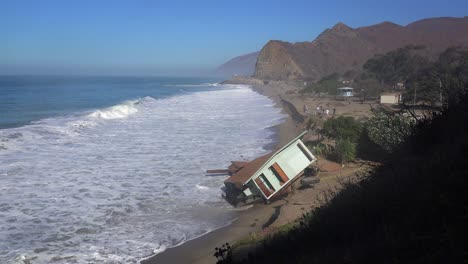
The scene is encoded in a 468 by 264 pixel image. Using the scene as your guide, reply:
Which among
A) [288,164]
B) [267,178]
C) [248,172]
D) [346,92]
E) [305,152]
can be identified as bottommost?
[267,178]

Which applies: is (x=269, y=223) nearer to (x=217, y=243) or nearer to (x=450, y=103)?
(x=217, y=243)

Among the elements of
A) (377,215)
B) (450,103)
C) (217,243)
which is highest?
(450,103)

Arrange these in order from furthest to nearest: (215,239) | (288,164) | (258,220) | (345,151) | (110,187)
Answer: (345,151) → (110,187) → (288,164) → (258,220) → (215,239)

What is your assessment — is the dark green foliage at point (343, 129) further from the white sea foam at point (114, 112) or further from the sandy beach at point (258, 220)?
the white sea foam at point (114, 112)

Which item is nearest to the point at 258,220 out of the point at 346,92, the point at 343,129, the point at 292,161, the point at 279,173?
the point at 279,173

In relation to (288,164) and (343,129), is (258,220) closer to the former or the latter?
(288,164)

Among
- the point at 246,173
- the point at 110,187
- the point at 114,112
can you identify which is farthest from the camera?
the point at 114,112

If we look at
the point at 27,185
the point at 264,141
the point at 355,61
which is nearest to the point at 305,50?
the point at 355,61
